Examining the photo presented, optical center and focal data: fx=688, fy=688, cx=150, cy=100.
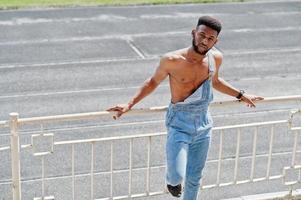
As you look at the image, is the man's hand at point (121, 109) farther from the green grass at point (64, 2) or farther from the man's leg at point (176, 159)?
the green grass at point (64, 2)

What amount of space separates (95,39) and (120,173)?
10.1 meters

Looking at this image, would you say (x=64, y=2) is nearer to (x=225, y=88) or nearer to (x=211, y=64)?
(x=225, y=88)

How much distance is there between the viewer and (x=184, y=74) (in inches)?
261

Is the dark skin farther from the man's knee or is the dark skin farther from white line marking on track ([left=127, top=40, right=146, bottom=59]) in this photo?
white line marking on track ([left=127, top=40, right=146, bottom=59])

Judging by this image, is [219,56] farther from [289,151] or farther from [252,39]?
[252,39]

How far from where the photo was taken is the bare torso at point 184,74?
21.6 ft

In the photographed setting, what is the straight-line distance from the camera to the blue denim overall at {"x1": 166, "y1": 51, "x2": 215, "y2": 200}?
256 inches

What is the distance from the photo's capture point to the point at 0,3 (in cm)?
2427

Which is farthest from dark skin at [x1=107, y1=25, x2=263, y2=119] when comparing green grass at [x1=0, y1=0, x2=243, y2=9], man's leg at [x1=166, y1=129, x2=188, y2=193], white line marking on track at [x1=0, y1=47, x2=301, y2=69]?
green grass at [x1=0, y1=0, x2=243, y2=9]

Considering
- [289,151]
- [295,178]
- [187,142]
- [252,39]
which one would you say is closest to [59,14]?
[252,39]

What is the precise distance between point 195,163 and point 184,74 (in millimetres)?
956

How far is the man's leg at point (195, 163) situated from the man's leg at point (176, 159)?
0.77 feet

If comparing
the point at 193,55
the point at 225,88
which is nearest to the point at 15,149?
the point at 193,55

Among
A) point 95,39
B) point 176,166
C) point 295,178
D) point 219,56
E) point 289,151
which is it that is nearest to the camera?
point 176,166
